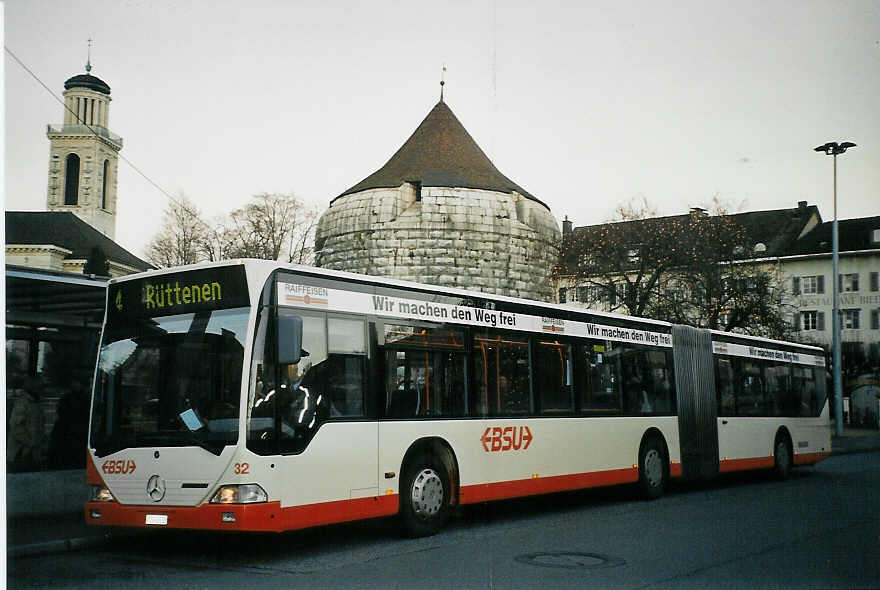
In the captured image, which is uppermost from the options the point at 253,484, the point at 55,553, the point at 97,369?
the point at 97,369

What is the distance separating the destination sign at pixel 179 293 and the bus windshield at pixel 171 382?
8cm

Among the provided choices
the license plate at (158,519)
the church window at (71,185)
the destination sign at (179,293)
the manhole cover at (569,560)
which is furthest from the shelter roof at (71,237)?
the manhole cover at (569,560)

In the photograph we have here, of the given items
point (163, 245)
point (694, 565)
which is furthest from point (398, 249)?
point (694, 565)

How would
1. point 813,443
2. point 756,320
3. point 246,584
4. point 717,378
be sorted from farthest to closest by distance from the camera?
point 756,320 < point 813,443 < point 717,378 < point 246,584

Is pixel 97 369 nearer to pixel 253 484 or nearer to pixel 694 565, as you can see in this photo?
pixel 253 484

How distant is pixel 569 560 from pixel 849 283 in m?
17.8

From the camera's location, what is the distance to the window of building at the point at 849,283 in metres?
22.8

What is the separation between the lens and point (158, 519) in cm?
912

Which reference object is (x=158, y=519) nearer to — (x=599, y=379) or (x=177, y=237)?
(x=599, y=379)

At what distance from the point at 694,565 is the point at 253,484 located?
3937 millimetres

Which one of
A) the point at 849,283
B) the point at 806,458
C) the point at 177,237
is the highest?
the point at 177,237

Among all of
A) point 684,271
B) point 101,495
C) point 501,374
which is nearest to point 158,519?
point 101,495

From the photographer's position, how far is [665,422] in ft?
52.5

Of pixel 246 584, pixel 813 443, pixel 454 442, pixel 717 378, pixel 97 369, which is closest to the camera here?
pixel 246 584
